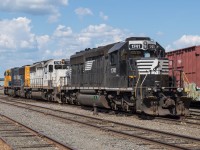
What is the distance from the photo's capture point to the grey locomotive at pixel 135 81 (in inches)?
651

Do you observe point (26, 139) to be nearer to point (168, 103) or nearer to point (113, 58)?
point (168, 103)

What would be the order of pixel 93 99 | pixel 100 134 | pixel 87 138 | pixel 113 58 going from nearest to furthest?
pixel 87 138
pixel 100 134
pixel 113 58
pixel 93 99

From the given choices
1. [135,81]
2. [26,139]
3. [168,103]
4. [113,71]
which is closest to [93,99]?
[113,71]

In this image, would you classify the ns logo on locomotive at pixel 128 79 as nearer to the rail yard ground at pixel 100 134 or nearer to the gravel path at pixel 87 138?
the rail yard ground at pixel 100 134

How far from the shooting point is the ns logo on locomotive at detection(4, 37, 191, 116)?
54.4ft

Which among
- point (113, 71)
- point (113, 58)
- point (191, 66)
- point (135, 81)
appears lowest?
point (135, 81)

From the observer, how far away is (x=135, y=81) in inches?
682

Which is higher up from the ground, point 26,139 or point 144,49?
point 144,49

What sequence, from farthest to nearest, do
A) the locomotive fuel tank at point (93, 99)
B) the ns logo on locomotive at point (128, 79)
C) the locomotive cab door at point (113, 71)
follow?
1. the locomotive fuel tank at point (93, 99)
2. the locomotive cab door at point (113, 71)
3. the ns logo on locomotive at point (128, 79)

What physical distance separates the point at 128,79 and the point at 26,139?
7.42 meters

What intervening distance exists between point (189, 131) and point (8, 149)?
609cm

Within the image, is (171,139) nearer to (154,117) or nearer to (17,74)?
(154,117)

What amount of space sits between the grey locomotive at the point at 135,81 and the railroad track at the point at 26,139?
538cm

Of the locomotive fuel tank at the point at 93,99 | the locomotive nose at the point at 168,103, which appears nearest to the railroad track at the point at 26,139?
the locomotive nose at the point at 168,103
